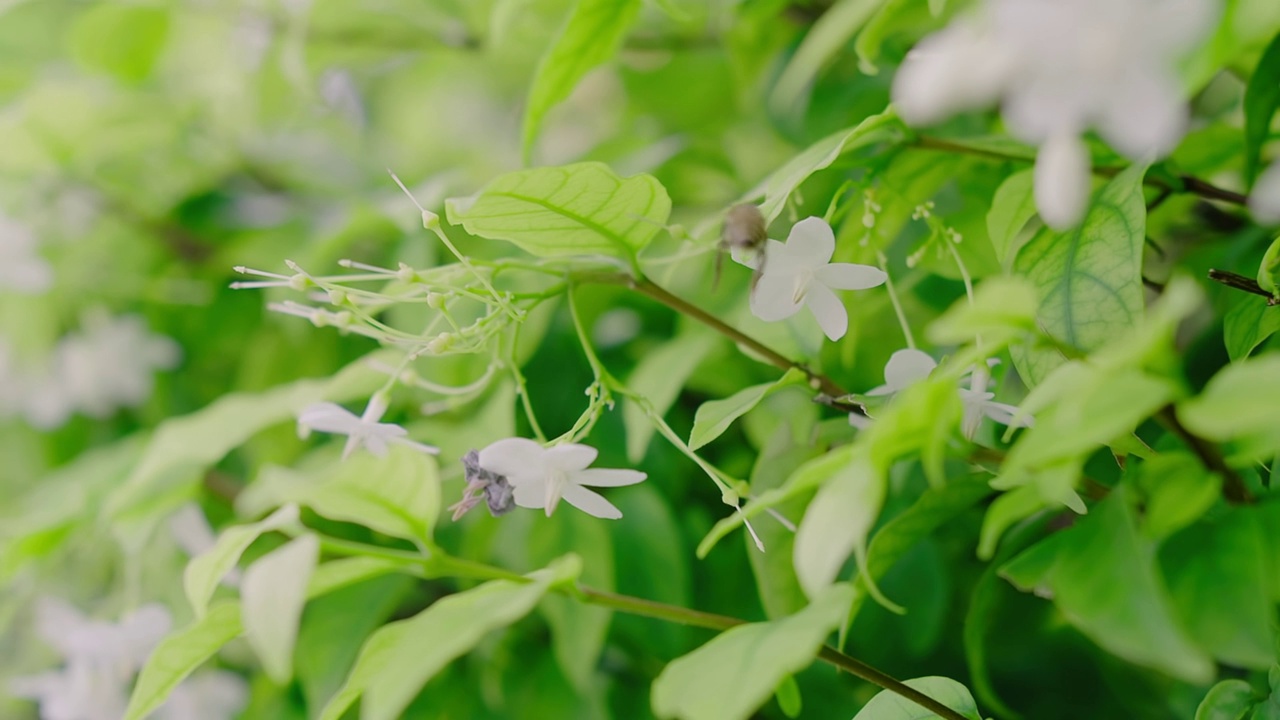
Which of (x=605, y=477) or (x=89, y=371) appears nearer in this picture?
(x=605, y=477)

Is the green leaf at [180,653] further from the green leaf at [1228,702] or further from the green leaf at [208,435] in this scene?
the green leaf at [1228,702]

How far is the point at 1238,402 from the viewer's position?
0.26 m

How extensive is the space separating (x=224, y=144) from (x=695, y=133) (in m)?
0.52

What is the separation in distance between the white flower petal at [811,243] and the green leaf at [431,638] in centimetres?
16


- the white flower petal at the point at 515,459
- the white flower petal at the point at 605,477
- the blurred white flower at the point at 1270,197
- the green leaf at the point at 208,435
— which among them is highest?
the blurred white flower at the point at 1270,197

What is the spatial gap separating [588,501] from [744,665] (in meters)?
0.12

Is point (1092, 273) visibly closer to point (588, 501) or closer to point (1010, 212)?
point (1010, 212)

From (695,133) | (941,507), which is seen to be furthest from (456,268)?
(695,133)

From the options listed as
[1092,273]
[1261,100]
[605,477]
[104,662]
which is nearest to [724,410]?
[605,477]

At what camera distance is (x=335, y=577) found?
16.2 inches

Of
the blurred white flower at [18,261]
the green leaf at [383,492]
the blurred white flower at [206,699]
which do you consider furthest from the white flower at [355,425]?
the blurred white flower at [18,261]

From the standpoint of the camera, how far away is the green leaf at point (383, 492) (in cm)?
39

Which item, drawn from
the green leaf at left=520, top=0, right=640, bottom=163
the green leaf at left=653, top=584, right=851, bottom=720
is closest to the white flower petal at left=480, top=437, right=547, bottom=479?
the green leaf at left=653, top=584, right=851, bottom=720

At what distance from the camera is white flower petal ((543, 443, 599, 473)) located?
0.39 metres
